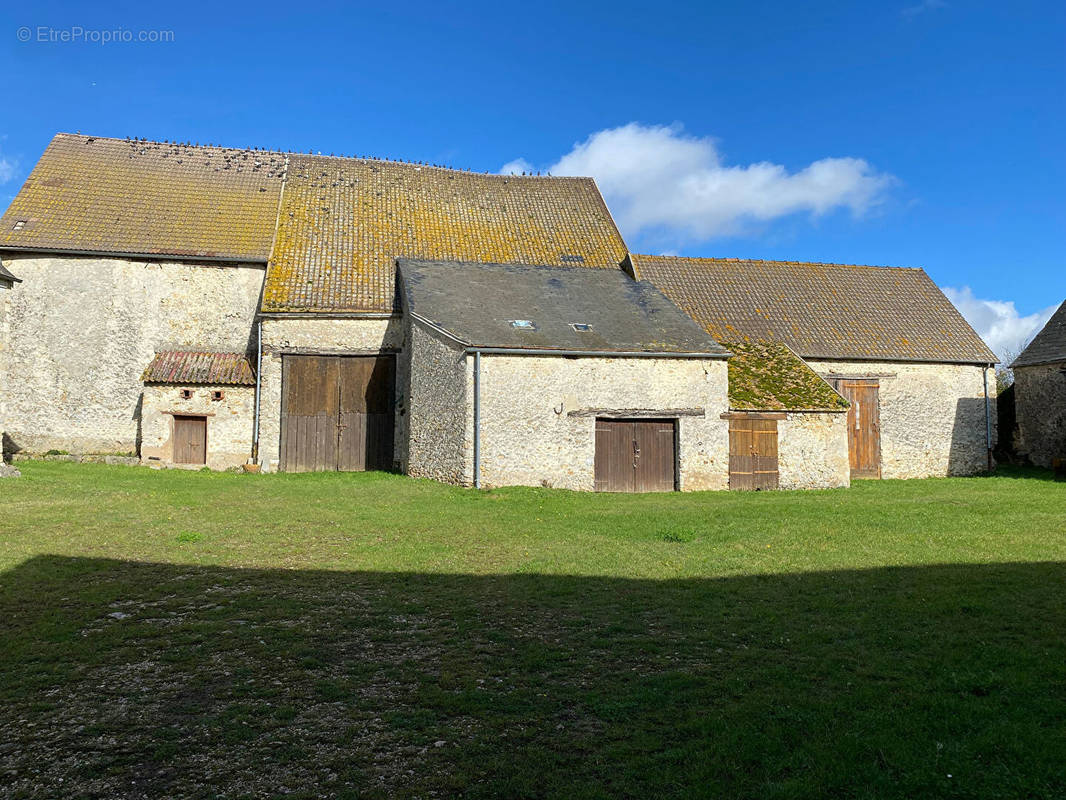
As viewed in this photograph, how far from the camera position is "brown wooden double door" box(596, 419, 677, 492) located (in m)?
16.3

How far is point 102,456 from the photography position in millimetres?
18453

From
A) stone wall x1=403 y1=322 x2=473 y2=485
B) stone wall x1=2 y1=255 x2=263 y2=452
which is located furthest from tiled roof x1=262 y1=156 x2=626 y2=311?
stone wall x1=2 y1=255 x2=263 y2=452

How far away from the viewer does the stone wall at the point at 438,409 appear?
1546cm

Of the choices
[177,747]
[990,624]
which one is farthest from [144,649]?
[990,624]

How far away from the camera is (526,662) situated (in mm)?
4852

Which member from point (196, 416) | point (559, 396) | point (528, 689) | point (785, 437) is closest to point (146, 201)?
point (196, 416)

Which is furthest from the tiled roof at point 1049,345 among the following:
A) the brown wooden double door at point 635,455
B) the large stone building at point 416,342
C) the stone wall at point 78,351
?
the stone wall at point 78,351

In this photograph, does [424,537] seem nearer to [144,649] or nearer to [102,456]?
[144,649]

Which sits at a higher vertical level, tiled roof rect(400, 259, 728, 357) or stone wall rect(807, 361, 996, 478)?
tiled roof rect(400, 259, 728, 357)

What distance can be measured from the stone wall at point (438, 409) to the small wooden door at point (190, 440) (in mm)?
5557

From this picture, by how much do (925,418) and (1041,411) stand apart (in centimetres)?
460

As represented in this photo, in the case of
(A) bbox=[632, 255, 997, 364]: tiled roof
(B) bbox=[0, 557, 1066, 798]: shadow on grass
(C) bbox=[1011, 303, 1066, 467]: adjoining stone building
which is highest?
(A) bbox=[632, 255, 997, 364]: tiled roof

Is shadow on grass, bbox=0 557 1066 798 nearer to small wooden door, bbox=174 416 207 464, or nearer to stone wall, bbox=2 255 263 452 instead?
small wooden door, bbox=174 416 207 464

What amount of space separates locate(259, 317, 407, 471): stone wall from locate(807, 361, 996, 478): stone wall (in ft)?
40.9
